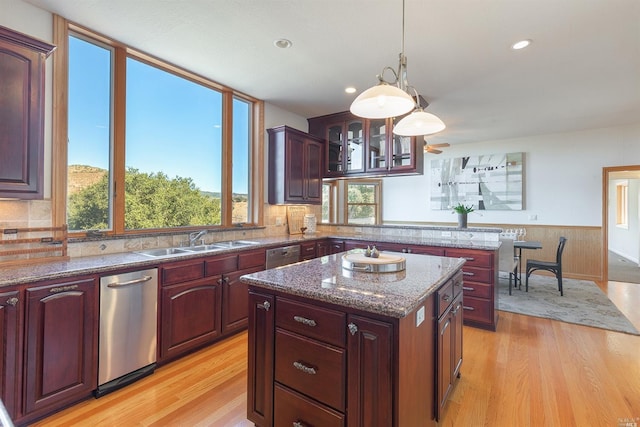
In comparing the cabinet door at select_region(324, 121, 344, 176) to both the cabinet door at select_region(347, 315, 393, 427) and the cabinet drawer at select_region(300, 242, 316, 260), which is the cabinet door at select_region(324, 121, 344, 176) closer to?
the cabinet drawer at select_region(300, 242, 316, 260)

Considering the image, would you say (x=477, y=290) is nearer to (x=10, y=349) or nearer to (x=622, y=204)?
(x=10, y=349)

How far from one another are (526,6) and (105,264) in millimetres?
3557

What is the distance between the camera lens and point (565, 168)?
5.67 m

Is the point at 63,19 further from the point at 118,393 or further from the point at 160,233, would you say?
the point at 118,393

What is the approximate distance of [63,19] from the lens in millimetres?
2342

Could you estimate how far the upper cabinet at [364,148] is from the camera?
390cm

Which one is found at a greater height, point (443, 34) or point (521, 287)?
point (443, 34)

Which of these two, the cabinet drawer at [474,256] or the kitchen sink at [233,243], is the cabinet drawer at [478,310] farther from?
the kitchen sink at [233,243]

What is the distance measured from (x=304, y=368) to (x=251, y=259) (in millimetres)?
1865

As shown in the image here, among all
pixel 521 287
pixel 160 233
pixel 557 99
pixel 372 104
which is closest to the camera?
pixel 372 104

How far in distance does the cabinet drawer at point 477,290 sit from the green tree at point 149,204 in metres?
3.06

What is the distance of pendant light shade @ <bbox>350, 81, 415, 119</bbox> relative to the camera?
64.4 inches

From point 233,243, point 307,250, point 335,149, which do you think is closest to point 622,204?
point 335,149

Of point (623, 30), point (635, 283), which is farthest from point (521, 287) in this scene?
point (623, 30)
